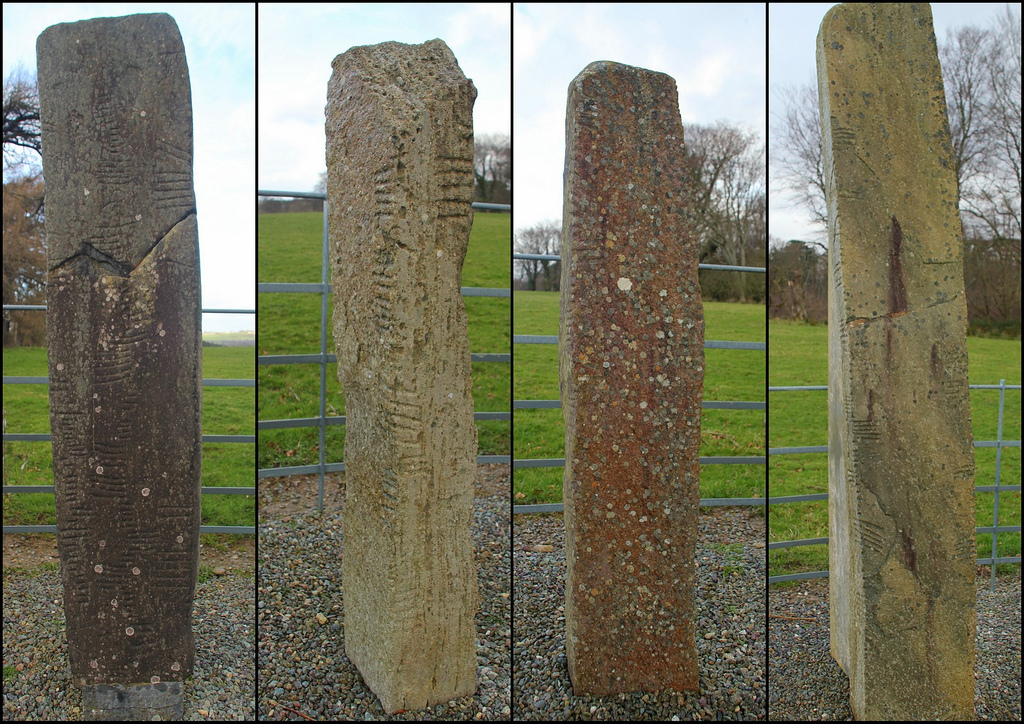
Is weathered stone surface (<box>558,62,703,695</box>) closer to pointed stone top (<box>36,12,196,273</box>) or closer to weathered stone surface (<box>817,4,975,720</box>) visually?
weathered stone surface (<box>817,4,975,720</box>)

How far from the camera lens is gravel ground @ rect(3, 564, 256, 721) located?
261cm

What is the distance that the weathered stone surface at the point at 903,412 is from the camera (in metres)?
2.34

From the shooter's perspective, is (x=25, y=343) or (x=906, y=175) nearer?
(x=906, y=175)

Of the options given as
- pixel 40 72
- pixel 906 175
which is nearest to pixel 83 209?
pixel 40 72

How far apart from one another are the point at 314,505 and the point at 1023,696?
14.4 feet

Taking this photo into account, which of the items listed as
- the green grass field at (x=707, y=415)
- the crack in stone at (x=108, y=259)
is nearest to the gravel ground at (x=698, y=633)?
the green grass field at (x=707, y=415)

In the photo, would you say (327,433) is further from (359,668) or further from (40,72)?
(40,72)

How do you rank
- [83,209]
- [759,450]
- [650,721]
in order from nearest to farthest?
[83,209], [650,721], [759,450]

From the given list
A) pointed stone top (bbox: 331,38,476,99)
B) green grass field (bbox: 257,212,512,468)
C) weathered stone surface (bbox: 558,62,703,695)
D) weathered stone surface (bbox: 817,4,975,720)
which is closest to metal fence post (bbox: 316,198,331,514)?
green grass field (bbox: 257,212,512,468)

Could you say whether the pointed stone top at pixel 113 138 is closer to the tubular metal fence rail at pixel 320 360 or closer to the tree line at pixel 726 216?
the tubular metal fence rail at pixel 320 360

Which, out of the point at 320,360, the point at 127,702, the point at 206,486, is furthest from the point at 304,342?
the point at 127,702

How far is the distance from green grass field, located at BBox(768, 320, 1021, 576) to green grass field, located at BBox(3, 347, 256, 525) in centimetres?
378

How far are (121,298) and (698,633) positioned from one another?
319cm

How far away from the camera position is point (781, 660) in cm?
300
